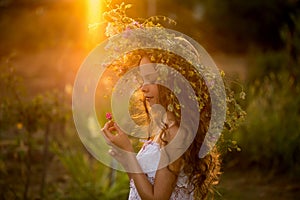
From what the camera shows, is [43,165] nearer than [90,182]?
No

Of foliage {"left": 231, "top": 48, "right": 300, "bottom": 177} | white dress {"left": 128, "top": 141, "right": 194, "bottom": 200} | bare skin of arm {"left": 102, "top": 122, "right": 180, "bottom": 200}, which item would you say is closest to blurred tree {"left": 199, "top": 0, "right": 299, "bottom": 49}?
foliage {"left": 231, "top": 48, "right": 300, "bottom": 177}

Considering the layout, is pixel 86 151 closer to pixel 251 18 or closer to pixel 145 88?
pixel 145 88

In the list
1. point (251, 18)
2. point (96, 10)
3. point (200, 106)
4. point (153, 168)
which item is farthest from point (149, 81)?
point (251, 18)

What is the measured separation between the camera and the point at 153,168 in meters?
2.88

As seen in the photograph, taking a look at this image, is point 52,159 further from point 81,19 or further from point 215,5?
point 215,5

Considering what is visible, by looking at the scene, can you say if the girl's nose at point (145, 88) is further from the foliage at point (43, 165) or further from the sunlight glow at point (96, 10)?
the foliage at point (43, 165)

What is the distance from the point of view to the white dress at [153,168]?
114 inches

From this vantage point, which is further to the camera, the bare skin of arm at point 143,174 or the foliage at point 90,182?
the foliage at point 90,182

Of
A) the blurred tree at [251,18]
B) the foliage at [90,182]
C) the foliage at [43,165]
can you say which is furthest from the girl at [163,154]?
the blurred tree at [251,18]

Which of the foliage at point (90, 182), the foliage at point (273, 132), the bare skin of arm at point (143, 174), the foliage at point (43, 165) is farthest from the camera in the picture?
the foliage at point (273, 132)

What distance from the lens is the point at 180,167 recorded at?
2.84 metres

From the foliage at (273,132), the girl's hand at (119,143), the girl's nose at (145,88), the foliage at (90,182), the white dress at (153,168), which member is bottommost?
the foliage at (273,132)

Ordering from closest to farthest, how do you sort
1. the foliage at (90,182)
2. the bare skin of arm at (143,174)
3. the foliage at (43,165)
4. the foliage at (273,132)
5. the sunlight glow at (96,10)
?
the bare skin of arm at (143,174), the sunlight glow at (96,10), the foliage at (43,165), the foliage at (90,182), the foliage at (273,132)

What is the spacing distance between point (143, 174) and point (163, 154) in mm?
115
